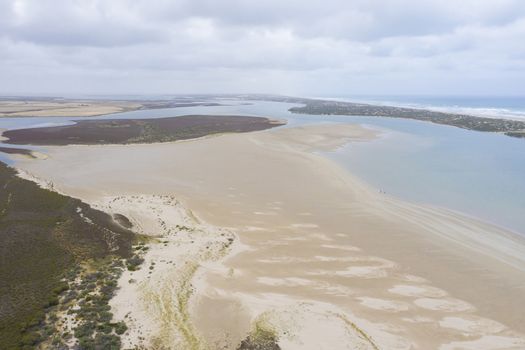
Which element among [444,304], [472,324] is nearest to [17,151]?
[444,304]

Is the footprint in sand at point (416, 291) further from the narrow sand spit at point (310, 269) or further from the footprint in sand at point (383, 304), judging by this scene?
A: the footprint in sand at point (383, 304)

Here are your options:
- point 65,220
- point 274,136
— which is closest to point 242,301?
point 65,220

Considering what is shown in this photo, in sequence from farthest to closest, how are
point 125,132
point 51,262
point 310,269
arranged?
point 125,132 → point 51,262 → point 310,269

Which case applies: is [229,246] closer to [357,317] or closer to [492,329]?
[357,317]

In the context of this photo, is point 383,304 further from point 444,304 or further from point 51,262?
point 51,262

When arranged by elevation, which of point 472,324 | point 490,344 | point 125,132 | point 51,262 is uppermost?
point 125,132

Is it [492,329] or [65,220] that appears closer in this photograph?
[492,329]

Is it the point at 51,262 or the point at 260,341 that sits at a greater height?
the point at 51,262
